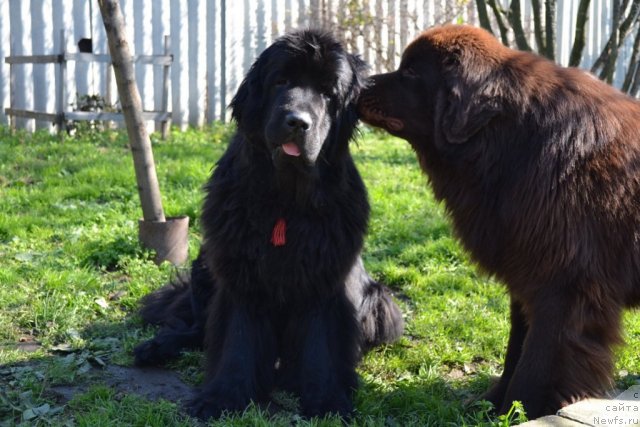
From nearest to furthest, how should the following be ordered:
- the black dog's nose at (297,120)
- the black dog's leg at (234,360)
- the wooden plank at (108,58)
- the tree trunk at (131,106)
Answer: the black dog's nose at (297,120), the black dog's leg at (234,360), the tree trunk at (131,106), the wooden plank at (108,58)

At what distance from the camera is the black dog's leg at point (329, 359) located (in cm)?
340

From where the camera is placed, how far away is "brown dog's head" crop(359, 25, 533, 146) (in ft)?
10.2

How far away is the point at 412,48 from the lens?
134 inches

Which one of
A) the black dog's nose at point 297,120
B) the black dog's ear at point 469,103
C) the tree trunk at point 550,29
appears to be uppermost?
the tree trunk at point 550,29

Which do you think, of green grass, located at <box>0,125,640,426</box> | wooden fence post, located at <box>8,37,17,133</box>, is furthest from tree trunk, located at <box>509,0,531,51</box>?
wooden fence post, located at <box>8,37,17,133</box>

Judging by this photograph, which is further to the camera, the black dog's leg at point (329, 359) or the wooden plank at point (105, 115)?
the wooden plank at point (105, 115)

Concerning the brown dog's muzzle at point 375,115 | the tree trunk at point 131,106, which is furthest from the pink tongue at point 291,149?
the tree trunk at point 131,106

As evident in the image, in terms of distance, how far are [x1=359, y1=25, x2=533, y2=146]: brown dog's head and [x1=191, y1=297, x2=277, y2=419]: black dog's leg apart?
1.02m

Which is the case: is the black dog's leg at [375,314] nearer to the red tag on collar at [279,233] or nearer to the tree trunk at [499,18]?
the red tag on collar at [279,233]

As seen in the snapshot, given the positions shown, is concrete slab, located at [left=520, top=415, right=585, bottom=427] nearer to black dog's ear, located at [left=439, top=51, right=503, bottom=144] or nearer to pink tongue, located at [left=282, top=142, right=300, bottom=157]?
black dog's ear, located at [left=439, top=51, right=503, bottom=144]

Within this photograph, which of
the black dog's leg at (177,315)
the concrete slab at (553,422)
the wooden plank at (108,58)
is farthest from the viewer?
the wooden plank at (108,58)

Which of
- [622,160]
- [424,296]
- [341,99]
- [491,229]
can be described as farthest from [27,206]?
[622,160]

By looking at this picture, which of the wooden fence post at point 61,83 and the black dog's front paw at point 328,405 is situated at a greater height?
the wooden fence post at point 61,83

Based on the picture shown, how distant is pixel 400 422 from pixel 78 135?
19.6ft
